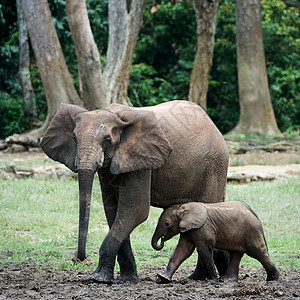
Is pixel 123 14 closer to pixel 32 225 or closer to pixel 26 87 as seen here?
pixel 26 87

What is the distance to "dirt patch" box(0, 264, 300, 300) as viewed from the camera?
17.6 ft

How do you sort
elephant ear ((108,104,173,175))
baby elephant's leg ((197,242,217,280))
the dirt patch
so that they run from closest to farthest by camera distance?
1. the dirt patch
2. elephant ear ((108,104,173,175))
3. baby elephant's leg ((197,242,217,280))

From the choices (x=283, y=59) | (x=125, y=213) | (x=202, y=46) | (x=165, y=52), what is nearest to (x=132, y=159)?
(x=125, y=213)

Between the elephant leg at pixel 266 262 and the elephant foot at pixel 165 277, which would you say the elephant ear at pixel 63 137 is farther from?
the elephant leg at pixel 266 262

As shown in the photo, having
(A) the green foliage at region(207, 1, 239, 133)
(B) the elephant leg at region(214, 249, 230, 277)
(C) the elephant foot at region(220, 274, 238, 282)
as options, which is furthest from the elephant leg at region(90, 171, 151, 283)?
(A) the green foliage at region(207, 1, 239, 133)

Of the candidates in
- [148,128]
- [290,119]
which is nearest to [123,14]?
[290,119]

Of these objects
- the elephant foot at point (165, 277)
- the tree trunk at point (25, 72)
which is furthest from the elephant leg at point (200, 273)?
the tree trunk at point (25, 72)

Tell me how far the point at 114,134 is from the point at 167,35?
2100 cm

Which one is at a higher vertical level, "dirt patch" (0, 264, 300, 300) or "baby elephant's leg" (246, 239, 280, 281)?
"baby elephant's leg" (246, 239, 280, 281)

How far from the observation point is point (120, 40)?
18359 mm

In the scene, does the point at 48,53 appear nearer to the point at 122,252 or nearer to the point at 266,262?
the point at 122,252

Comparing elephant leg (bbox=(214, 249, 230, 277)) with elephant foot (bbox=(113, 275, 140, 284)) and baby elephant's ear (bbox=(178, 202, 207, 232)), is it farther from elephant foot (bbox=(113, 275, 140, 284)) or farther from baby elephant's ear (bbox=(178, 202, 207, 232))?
elephant foot (bbox=(113, 275, 140, 284))

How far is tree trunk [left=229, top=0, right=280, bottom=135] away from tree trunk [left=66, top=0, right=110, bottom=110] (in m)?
7.57

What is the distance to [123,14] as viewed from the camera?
18.3 meters
